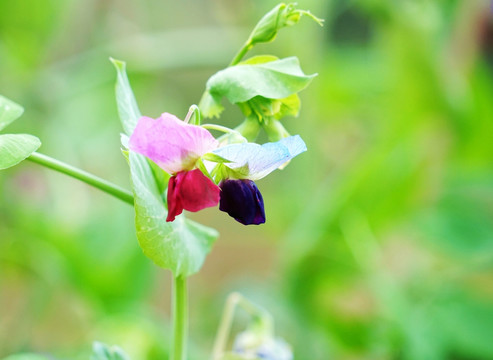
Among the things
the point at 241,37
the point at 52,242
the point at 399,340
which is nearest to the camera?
the point at 399,340

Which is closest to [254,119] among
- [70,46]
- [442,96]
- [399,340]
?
[399,340]

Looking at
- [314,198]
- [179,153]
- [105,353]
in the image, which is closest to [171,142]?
[179,153]

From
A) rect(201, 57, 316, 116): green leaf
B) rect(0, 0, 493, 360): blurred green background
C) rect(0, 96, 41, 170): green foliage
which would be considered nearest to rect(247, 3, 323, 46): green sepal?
rect(201, 57, 316, 116): green leaf

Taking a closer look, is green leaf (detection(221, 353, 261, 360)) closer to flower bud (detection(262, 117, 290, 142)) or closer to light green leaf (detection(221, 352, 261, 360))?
light green leaf (detection(221, 352, 261, 360))

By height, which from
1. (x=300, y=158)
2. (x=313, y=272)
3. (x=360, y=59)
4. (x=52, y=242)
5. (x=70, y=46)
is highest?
(x=360, y=59)

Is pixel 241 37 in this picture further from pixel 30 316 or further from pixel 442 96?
pixel 30 316

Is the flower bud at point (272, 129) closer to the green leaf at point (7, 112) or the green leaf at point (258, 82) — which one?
the green leaf at point (258, 82)

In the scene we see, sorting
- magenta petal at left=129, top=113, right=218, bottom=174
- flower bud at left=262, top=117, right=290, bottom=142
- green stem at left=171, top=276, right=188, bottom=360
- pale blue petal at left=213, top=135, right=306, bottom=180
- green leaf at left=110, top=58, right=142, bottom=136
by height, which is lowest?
green stem at left=171, top=276, right=188, bottom=360
